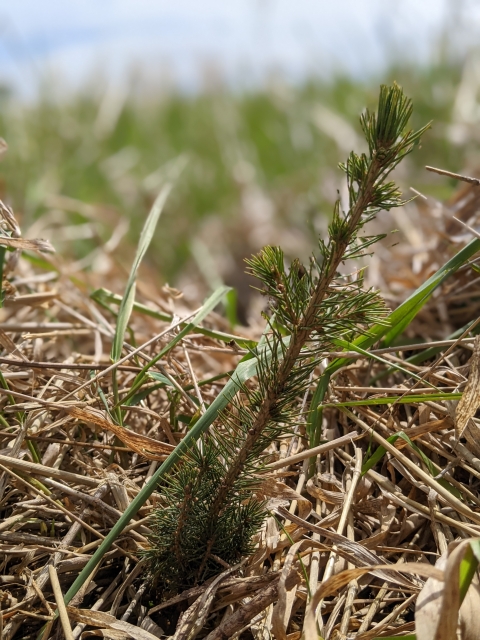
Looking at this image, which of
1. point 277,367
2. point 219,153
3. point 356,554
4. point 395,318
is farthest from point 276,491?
point 219,153

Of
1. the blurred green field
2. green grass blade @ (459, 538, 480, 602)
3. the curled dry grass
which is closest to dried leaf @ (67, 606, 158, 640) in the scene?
the curled dry grass

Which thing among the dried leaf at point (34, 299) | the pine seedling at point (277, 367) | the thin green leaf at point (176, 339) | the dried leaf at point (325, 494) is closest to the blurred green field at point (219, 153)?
the dried leaf at point (34, 299)

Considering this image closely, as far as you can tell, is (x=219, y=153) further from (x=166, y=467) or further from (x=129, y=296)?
(x=166, y=467)

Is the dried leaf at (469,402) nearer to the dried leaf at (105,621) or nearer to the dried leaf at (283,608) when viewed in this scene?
the dried leaf at (283,608)

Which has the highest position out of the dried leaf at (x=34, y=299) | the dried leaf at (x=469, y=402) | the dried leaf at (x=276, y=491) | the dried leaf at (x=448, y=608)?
the dried leaf at (x=34, y=299)

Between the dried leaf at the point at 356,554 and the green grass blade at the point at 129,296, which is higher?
the green grass blade at the point at 129,296

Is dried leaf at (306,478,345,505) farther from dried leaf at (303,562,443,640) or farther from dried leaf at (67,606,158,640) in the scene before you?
dried leaf at (67,606,158,640)
